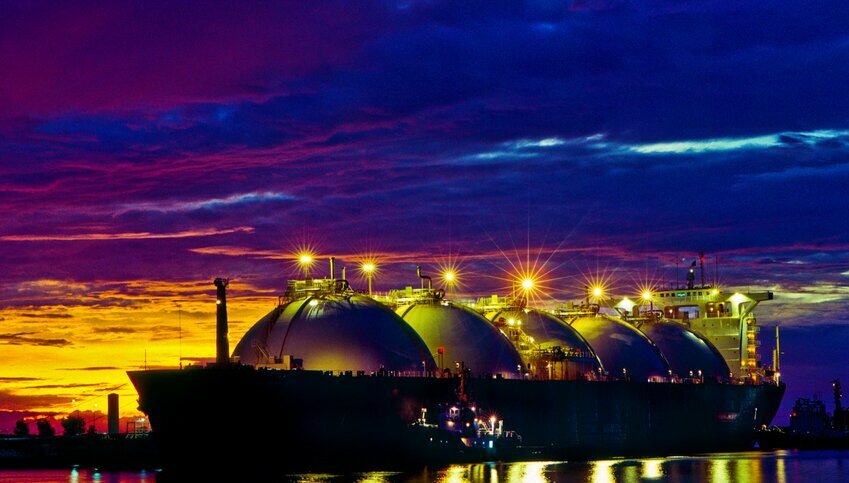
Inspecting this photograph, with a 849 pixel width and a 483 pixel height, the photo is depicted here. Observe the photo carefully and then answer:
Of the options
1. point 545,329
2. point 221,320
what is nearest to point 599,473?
point 545,329

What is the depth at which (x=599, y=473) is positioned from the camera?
91.5 metres

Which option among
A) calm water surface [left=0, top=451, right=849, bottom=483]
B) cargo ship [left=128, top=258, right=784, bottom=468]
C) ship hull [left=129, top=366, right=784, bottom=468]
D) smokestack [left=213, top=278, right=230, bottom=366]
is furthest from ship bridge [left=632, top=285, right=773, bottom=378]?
smokestack [left=213, top=278, right=230, bottom=366]

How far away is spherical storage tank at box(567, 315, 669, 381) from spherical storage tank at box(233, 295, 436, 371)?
33.1 m

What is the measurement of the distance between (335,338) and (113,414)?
180ft

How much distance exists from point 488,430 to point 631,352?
99.3 ft

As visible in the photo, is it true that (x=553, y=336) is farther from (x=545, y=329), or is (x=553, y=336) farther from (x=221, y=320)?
(x=221, y=320)

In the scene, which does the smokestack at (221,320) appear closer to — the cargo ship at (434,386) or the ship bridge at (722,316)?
the cargo ship at (434,386)

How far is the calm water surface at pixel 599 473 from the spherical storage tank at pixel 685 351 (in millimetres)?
13843

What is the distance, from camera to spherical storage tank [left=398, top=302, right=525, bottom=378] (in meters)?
97.9

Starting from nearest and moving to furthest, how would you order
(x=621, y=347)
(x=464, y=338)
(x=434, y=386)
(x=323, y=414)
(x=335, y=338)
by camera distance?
(x=323, y=414) < (x=335, y=338) < (x=434, y=386) < (x=464, y=338) < (x=621, y=347)

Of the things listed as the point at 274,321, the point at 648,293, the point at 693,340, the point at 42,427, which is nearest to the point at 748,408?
the point at 693,340

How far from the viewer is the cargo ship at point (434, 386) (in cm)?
8100

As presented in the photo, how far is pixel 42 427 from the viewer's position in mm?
160000

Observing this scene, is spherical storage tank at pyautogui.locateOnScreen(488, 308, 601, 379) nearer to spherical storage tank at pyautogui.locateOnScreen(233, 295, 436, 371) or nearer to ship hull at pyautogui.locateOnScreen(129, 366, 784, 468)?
ship hull at pyautogui.locateOnScreen(129, 366, 784, 468)
